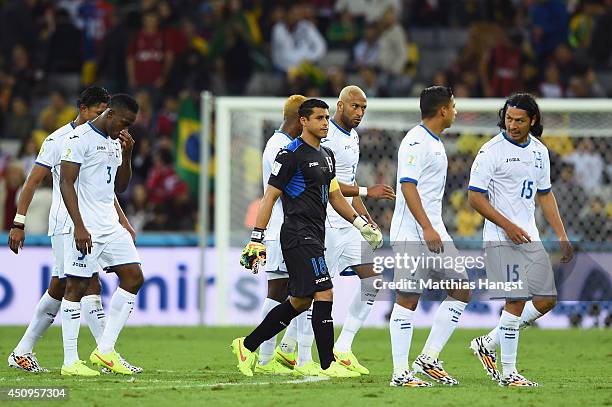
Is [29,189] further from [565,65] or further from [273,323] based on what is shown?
[565,65]

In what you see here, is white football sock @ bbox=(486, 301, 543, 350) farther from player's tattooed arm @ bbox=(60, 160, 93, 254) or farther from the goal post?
the goal post

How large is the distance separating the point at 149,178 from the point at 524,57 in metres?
6.95

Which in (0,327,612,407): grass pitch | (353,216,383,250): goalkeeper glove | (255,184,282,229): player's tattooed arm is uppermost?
(255,184,282,229): player's tattooed arm

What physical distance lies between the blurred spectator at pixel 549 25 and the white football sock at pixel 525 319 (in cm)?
1227

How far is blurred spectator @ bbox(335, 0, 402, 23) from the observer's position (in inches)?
901

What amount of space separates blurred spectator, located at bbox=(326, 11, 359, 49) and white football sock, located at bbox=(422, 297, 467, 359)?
43.8 ft

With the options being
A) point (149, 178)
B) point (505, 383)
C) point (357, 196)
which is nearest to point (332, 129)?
point (357, 196)

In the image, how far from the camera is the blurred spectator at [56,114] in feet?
67.4

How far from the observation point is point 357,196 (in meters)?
11.5

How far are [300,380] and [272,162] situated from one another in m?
2.01

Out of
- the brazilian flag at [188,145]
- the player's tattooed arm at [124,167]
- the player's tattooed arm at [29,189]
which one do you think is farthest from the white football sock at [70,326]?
the brazilian flag at [188,145]

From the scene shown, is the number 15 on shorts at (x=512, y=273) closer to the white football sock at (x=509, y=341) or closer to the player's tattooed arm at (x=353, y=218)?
the white football sock at (x=509, y=341)

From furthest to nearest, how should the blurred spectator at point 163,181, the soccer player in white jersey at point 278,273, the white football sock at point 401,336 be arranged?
the blurred spectator at point 163,181, the soccer player in white jersey at point 278,273, the white football sock at point 401,336

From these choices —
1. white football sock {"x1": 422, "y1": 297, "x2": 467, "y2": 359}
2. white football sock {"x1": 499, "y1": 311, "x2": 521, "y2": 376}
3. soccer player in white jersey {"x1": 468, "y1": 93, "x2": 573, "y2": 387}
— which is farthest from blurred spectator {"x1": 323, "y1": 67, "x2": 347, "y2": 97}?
white football sock {"x1": 499, "y1": 311, "x2": 521, "y2": 376}
